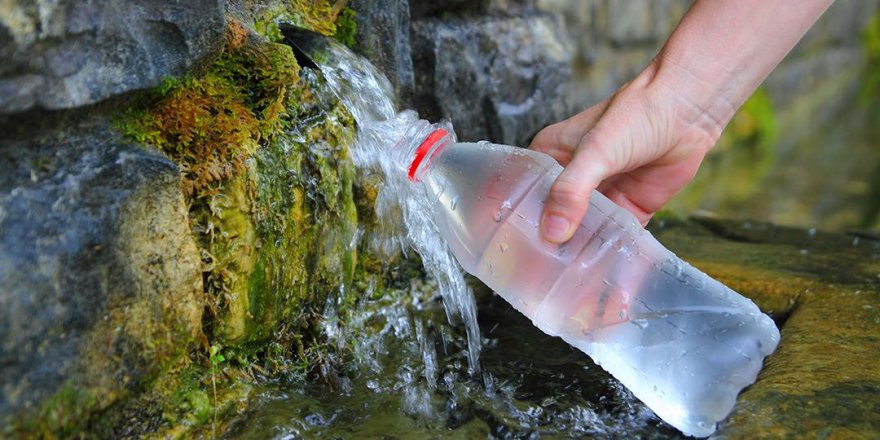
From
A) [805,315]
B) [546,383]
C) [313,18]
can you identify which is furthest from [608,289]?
[313,18]

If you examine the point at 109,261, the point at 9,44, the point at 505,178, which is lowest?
the point at 505,178

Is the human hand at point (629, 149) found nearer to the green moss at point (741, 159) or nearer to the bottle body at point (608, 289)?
the bottle body at point (608, 289)

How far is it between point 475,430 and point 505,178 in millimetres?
574

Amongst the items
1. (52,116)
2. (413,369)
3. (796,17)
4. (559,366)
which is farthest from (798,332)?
(52,116)

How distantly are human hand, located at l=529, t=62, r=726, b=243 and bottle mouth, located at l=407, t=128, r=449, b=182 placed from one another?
0.91 ft

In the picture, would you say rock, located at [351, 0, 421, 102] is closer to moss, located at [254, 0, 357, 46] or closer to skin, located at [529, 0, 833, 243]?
moss, located at [254, 0, 357, 46]

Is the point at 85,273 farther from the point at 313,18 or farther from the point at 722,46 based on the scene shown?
the point at 722,46

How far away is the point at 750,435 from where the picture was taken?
1.45 metres

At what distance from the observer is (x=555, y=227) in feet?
5.31

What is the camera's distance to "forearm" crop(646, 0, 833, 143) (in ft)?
6.06

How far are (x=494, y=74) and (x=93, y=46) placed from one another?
1.64m

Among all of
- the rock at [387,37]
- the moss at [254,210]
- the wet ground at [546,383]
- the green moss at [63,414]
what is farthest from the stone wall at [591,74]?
the green moss at [63,414]

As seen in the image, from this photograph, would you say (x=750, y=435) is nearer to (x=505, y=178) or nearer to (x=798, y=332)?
(x=798, y=332)

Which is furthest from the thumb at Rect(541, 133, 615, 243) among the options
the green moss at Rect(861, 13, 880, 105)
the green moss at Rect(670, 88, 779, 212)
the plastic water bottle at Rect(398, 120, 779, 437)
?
the green moss at Rect(861, 13, 880, 105)
